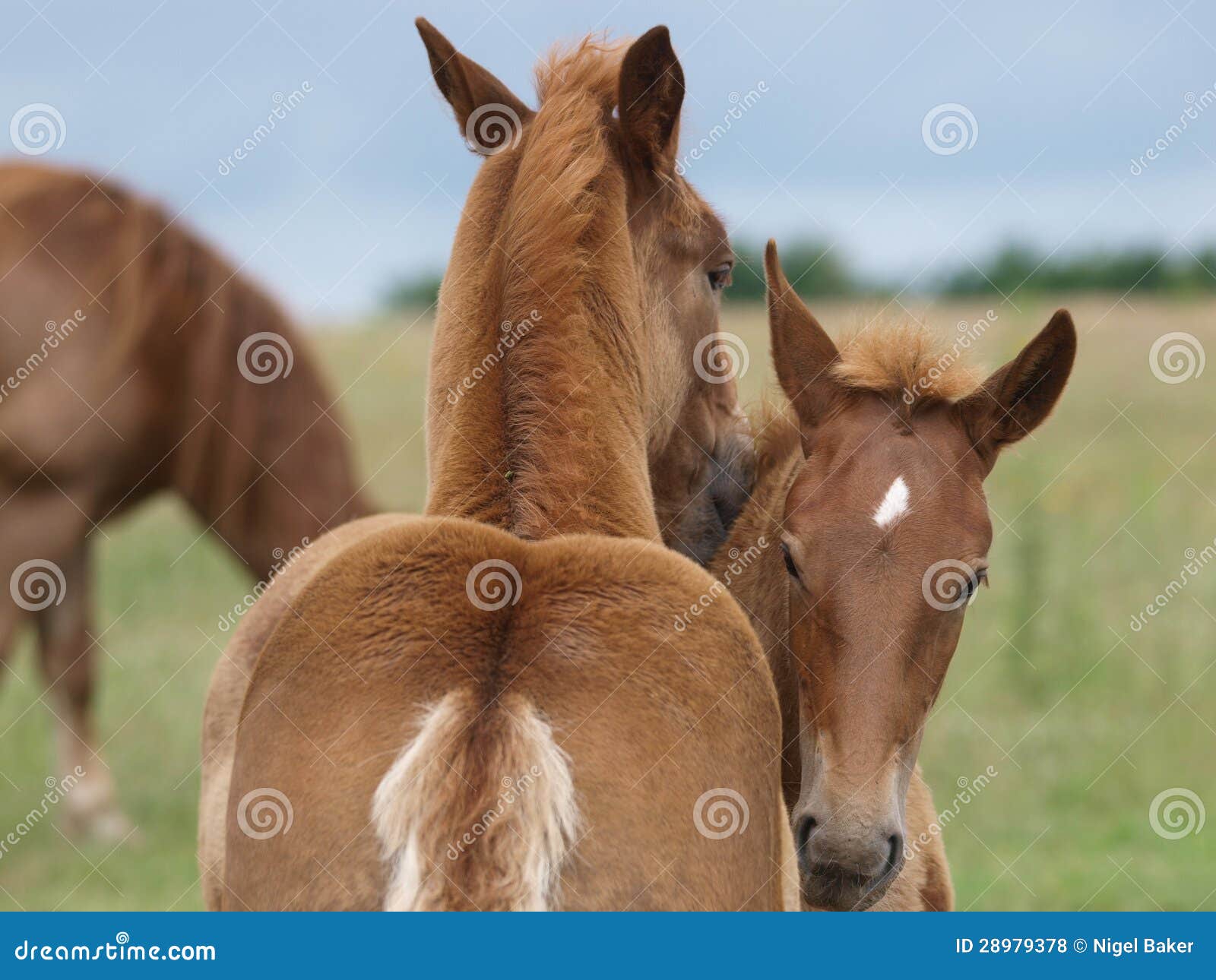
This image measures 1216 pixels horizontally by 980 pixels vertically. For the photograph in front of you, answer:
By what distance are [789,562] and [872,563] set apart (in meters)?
0.23

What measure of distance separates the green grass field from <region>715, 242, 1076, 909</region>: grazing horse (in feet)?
1.27

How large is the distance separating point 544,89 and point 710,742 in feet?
6.37

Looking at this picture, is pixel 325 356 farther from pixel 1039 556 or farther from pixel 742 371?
pixel 742 371

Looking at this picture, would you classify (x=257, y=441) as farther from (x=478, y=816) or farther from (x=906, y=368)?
(x=478, y=816)

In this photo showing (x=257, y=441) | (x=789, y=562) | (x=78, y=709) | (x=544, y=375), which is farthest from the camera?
(x=78, y=709)

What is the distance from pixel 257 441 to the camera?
6.87 meters

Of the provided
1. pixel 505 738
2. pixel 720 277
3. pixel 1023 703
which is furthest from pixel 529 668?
pixel 1023 703

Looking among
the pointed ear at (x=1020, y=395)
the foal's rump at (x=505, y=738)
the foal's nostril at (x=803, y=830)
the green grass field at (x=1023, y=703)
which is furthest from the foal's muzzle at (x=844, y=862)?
the green grass field at (x=1023, y=703)

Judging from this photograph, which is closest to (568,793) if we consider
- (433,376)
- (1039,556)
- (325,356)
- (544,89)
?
(433,376)

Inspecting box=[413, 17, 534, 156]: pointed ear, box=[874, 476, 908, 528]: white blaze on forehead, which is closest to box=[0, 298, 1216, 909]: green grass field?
box=[874, 476, 908, 528]: white blaze on forehead

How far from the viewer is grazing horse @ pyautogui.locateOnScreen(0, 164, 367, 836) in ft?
22.2

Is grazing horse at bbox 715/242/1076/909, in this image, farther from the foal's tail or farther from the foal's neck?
the foal's tail

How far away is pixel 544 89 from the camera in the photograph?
3314 millimetres

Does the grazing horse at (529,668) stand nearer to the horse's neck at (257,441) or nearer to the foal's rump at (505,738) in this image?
the foal's rump at (505,738)
